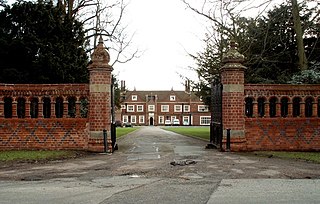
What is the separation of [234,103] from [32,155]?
24.2 feet

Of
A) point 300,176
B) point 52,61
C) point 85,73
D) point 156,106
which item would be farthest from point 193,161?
point 156,106

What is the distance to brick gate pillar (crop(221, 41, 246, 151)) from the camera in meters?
14.5

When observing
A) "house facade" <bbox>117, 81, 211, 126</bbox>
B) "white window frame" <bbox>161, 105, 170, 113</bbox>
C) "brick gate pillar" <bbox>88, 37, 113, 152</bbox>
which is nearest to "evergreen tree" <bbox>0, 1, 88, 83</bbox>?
"brick gate pillar" <bbox>88, 37, 113, 152</bbox>

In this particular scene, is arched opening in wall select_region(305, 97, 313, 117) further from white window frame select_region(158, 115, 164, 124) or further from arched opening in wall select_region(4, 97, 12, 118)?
white window frame select_region(158, 115, 164, 124)

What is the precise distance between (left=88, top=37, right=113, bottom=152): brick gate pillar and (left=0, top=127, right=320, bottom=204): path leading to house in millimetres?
2170

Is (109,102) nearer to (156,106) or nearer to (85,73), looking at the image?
(85,73)

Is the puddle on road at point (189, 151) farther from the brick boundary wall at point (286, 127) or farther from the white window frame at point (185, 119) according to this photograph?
the white window frame at point (185, 119)

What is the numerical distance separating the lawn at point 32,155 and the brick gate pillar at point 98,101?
96 centimetres

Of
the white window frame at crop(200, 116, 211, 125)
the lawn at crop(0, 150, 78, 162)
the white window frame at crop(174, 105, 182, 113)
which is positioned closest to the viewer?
the lawn at crop(0, 150, 78, 162)

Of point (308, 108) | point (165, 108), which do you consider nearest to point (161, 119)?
point (165, 108)

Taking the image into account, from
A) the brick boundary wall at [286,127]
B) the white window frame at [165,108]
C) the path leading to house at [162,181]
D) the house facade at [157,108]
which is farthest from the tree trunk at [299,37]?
the white window frame at [165,108]

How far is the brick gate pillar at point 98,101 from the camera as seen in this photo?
1449 cm

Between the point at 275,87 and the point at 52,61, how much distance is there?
373 inches

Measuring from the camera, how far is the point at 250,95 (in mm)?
14812
